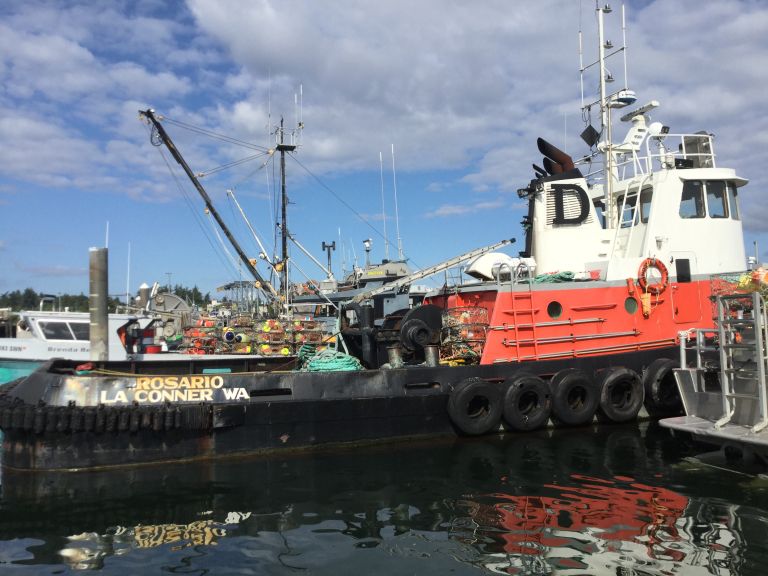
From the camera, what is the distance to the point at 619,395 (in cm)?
996

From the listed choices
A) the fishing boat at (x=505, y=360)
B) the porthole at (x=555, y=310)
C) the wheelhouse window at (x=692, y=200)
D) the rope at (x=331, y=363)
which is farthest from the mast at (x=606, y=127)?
the rope at (x=331, y=363)

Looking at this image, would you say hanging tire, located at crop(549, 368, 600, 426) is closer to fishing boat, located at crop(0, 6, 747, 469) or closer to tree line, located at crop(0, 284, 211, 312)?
fishing boat, located at crop(0, 6, 747, 469)

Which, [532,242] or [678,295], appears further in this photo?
[532,242]

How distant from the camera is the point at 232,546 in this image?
542cm

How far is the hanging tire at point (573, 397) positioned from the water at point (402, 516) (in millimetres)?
1065

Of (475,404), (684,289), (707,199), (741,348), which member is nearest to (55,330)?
(475,404)

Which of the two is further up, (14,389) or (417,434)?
(14,389)

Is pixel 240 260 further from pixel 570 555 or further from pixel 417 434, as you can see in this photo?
pixel 570 555

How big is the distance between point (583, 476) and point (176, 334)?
15.9m

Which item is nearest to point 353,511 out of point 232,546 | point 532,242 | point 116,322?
point 232,546

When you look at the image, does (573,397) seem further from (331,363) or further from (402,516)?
(402,516)

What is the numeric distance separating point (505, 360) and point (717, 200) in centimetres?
523

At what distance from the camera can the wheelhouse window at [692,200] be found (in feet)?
35.7

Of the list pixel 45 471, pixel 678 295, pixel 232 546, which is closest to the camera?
pixel 232 546
